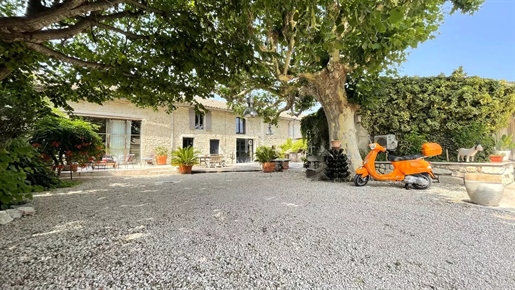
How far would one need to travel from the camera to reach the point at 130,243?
237cm

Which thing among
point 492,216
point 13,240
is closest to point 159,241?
point 13,240

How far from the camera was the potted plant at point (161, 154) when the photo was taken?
46.3 feet

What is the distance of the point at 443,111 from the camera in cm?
692

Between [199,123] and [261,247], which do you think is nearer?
[261,247]

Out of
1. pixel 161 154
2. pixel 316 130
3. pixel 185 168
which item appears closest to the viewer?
pixel 316 130

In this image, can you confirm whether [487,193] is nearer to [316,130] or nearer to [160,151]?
[316,130]

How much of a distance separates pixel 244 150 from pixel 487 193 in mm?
16573

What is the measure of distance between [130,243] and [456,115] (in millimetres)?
8491

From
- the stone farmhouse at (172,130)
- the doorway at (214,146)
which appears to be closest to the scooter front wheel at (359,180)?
the stone farmhouse at (172,130)

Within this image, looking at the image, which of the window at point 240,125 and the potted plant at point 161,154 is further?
the window at point 240,125

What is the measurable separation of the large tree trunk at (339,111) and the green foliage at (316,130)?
1736 mm

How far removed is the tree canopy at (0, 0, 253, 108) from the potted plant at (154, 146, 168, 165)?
343 inches

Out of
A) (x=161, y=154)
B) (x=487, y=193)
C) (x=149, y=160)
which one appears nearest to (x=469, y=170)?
(x=487, y=193)

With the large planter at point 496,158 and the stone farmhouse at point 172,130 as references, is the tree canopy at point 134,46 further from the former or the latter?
the large planter at point 496,158
